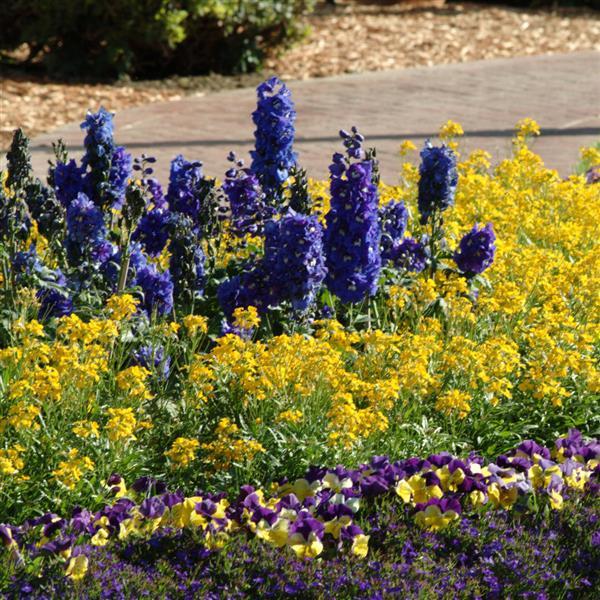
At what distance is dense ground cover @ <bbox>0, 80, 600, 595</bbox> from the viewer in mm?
3803

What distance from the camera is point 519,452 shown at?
443 centimetres

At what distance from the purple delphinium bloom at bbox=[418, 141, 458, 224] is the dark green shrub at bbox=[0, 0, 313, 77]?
5.93 m

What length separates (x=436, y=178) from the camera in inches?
227

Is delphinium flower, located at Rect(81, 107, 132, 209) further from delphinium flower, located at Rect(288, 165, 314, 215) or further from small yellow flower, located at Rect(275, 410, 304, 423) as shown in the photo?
small yellow flower, located at Rect(275, 410, 304, 423)

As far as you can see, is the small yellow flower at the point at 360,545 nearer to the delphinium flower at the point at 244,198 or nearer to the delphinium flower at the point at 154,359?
the delphinium flower at the point at 154,359

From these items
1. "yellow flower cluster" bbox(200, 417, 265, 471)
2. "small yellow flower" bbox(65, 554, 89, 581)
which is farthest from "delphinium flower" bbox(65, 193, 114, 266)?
"small yellow flower" bbox(65, 554, 89, 581)

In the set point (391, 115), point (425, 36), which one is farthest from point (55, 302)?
point (425, 36)

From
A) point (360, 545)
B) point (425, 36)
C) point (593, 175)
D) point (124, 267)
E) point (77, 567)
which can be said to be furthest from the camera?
point (425, 36)

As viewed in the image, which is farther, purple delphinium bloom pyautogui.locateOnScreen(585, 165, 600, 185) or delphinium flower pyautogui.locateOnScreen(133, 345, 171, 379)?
purple delphinium bloom pyautogui.locateOnScreen(585, 165, 600, 185)

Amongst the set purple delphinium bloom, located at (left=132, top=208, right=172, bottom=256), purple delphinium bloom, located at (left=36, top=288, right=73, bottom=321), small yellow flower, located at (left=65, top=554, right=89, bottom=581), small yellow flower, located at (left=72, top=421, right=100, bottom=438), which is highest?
purple delphinium bloom, located at (left=132, top=208, right=172, bottom=256)

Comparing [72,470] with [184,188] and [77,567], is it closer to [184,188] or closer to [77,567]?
[77,567]

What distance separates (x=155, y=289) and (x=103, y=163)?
0.70 metres

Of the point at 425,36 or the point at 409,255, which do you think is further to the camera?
the point at 425,36

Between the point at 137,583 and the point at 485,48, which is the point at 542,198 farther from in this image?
the point at 485,48
